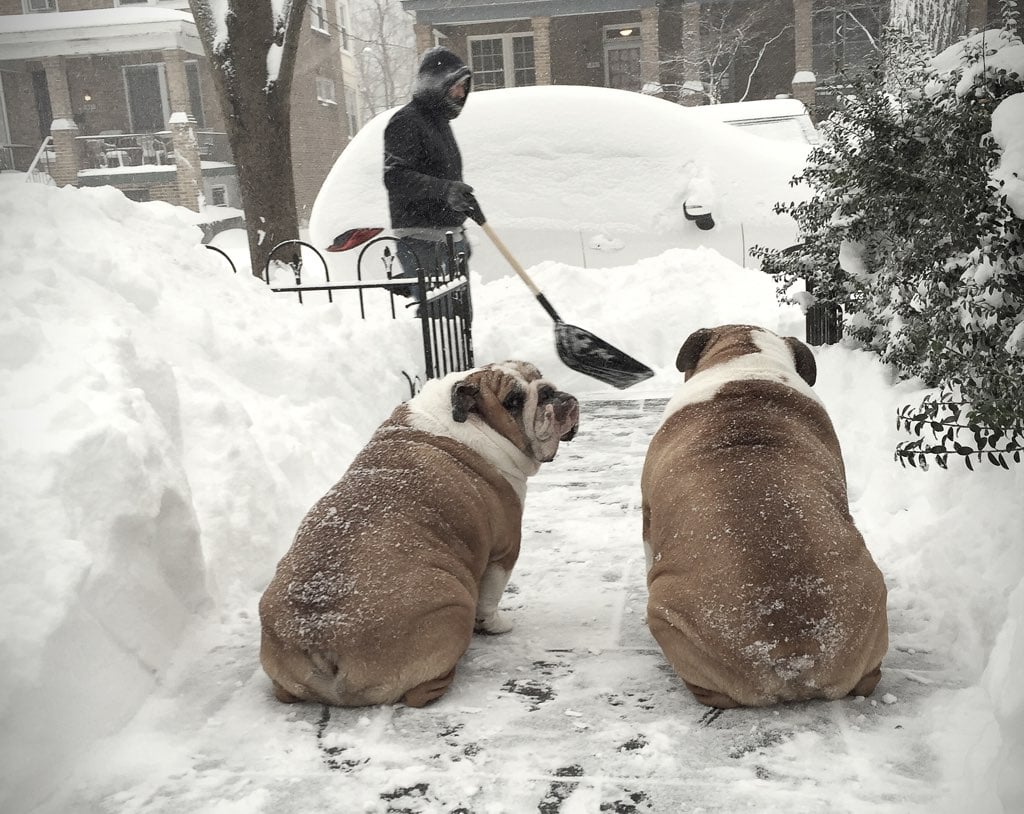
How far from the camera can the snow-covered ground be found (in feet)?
9.14

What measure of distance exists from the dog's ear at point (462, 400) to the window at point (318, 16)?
3171 centimetres

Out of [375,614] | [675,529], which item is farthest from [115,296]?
[675,529]

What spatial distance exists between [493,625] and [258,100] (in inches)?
275

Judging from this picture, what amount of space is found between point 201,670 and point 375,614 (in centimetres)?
100

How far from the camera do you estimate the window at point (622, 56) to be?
84.1 feet

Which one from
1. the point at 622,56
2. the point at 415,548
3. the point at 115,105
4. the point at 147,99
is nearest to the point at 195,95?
the point at 147,99

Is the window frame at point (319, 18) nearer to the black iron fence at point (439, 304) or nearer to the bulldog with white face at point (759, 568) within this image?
the black iron fence at point (439, 304)

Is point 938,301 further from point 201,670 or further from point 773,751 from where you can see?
point 201,670

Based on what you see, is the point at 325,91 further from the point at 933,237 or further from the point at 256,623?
the point at 256,623

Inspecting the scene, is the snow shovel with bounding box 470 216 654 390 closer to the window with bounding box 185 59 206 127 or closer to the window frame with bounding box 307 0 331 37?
the window with bounding box 185 59 206 127

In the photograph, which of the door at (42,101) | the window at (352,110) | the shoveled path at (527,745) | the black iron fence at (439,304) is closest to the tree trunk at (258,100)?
the door at (42,101)

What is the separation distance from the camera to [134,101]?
2295 cm

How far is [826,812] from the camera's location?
2588 mm

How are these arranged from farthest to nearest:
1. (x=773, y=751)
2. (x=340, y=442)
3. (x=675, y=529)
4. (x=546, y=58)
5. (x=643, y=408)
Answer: (x=546, y=58), (x=643, y=408), (x=340, y=442), (x=675, y=529), (x=773, y=751)
